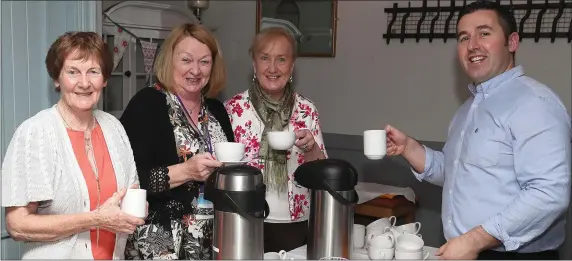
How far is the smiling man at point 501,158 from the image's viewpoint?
1666mm

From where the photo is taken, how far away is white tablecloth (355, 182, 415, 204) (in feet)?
11.5

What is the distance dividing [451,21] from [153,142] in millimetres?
2205

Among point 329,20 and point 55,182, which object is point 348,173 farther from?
point 329,20

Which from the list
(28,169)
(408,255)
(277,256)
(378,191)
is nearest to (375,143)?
(408,255)

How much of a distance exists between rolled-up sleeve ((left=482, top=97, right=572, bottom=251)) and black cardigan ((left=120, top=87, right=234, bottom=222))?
988mm

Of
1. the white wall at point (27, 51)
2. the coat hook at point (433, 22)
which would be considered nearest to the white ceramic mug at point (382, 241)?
the white wall at point (27, 51)

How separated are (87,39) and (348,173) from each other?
32.0 inches

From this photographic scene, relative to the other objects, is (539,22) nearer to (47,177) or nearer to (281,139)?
(281,139)

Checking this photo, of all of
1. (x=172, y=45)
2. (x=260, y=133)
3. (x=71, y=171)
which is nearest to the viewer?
(x=71, y=171)

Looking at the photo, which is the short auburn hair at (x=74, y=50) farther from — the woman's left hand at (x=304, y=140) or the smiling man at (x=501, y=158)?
the smiling man at (x=501, y=158)

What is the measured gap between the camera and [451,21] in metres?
3.49

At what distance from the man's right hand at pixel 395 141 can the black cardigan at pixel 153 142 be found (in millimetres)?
734

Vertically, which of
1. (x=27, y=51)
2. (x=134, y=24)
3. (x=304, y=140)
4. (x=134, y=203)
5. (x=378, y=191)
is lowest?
(x=378, y=191)

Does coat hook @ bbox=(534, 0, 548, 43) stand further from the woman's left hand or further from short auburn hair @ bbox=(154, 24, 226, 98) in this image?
short auburn hair @ bbox=(154, 24, 226, 98)
